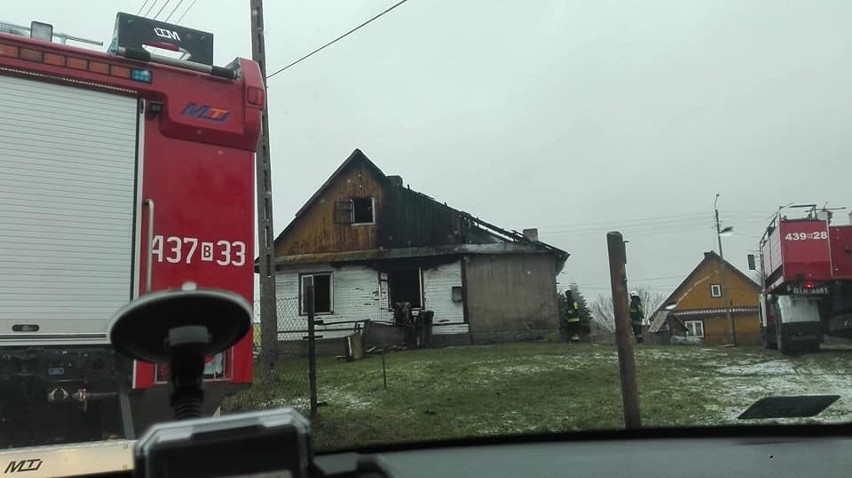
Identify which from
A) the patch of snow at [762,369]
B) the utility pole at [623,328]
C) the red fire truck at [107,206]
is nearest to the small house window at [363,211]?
the patch of snow at [762,369]

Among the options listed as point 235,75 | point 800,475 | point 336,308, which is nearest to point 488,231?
point 336,308

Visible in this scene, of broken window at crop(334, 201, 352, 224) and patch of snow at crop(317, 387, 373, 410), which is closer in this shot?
patch of snow at crop(317, 387, 373, 410)

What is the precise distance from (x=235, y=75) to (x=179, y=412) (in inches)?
137

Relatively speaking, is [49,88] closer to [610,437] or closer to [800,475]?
[610,437]

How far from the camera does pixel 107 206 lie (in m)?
4.04

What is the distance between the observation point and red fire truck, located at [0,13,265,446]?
3729mm

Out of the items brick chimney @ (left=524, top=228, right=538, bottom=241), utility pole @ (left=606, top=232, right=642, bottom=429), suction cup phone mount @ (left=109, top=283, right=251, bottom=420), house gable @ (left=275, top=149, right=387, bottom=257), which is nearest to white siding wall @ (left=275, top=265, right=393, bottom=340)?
house gable @ (left=275, top=149, right=387, bottom=257)

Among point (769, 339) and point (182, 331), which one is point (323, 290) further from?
point (182, 331)

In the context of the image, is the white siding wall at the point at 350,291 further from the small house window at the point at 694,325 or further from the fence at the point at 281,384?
the small house window at the point at 694,325

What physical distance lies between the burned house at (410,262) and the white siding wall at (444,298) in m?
0.03

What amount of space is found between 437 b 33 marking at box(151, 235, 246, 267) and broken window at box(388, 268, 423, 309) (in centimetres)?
1632

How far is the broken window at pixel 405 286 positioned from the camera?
2085cm

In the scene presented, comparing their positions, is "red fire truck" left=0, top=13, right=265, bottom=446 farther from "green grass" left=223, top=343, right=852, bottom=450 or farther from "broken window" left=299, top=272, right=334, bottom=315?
"broken window" left=299, top=272, right=334, bottom=315

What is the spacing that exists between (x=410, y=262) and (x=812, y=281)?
11644 millimetres
